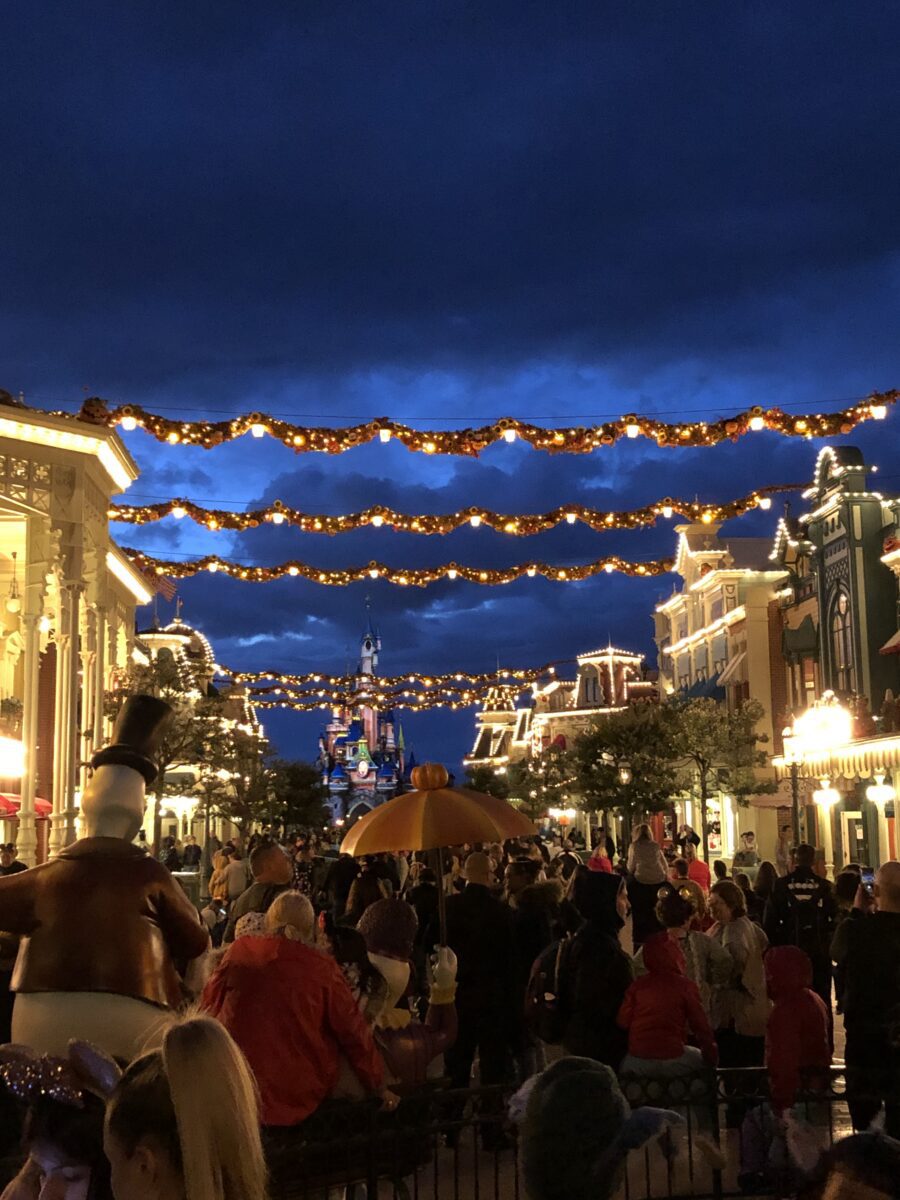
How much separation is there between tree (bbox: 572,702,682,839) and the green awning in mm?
4337

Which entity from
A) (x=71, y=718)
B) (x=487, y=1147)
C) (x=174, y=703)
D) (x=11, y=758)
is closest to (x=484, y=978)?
(x=487, y=1147)

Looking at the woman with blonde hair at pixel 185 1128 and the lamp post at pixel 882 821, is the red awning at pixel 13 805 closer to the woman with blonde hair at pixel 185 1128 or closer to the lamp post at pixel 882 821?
the woman with blonde hair at pixel 185 1128

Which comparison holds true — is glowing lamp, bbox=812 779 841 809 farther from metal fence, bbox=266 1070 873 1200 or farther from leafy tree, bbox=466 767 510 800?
leafy tree, bbox=466 767 510 800

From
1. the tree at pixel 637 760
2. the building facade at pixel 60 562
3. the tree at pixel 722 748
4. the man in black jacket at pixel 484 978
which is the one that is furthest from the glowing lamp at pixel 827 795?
the man in black jacket at pixel 484 978

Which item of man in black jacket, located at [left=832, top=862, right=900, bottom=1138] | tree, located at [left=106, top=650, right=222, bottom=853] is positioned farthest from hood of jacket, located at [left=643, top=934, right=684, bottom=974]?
tree, located at [left=106, top=650, right=222, bottom=853]

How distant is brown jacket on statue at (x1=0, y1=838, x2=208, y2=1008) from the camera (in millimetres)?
5148

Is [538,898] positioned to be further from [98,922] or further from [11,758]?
[11,758]

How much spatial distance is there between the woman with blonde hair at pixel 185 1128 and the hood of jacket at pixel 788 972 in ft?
19.5

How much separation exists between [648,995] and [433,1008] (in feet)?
4.33

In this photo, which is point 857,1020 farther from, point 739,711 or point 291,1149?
point 739,711

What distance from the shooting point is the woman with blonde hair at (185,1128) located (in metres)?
2.56

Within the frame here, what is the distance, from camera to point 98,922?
17.0 feet

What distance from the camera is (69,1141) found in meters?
3.25

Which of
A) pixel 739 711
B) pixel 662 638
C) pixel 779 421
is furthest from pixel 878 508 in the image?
pixel 662 638
